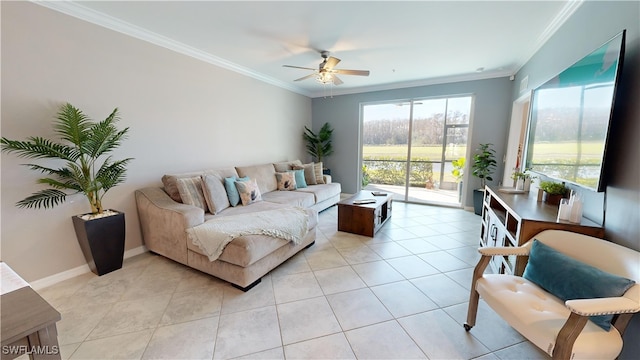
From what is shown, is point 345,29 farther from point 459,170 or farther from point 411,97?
point 459,170

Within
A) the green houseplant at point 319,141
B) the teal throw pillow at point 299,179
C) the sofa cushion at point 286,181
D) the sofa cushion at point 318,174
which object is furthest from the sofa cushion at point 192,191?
the green houseplant at point 319,141

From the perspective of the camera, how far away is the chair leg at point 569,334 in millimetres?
1051

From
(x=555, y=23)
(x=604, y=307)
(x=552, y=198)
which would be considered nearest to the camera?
(x=604, y=307)

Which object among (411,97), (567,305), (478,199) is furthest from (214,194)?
(478,199)

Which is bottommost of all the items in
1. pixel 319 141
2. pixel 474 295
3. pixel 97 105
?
pixel 474 295

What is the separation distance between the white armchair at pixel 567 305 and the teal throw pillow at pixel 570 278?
0.03 meters

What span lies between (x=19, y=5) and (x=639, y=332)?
4.77 metres

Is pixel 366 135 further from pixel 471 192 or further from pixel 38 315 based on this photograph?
pixel 38 315

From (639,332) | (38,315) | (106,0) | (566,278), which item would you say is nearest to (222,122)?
(106,0)

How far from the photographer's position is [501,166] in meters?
4.32

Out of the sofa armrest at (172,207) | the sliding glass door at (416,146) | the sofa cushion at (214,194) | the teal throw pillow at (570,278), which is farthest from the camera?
the sliding glass door at (416,146)

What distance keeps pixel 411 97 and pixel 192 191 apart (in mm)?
4465

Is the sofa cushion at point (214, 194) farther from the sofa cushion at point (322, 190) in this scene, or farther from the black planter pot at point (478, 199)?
the black planter pot at point (478, 199)

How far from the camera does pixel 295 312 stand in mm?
1869
